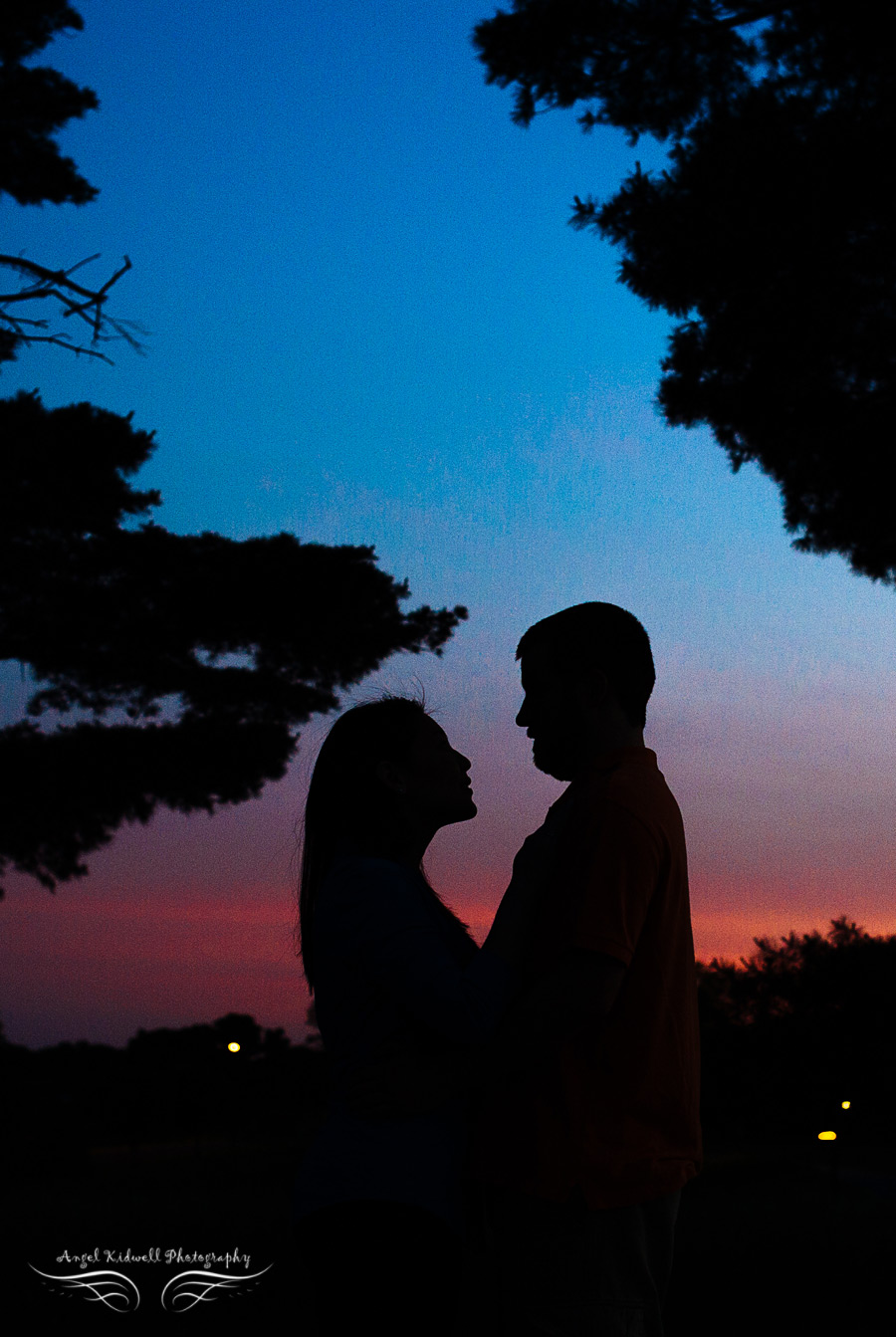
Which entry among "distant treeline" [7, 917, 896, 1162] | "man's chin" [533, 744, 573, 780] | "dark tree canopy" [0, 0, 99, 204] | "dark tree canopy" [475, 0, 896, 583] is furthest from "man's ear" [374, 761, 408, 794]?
"distant treeline" [7, 917, 896, 1162]

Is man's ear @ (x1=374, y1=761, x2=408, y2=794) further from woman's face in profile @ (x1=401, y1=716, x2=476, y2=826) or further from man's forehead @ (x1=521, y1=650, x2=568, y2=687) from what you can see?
man's forehead @ (x1=521, y1=650, x2=568, y2=687)

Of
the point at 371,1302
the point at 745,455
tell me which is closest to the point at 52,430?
the point at 745,455

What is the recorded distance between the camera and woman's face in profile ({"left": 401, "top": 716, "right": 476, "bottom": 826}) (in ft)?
7.87

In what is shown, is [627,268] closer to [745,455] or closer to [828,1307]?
[745,455]

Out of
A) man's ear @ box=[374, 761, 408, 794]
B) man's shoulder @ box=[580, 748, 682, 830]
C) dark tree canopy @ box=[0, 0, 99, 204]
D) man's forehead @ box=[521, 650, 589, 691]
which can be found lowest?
man's shoulder @ box=[580, 748, 682, 830]

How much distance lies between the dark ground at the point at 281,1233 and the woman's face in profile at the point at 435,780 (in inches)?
259

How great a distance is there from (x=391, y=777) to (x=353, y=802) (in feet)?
0.32

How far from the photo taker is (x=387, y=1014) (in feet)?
6.89

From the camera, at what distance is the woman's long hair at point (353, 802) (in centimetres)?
235

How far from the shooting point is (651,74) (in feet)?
28.3

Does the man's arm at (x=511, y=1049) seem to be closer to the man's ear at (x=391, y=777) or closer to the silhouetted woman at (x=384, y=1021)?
the silhouetted woman at (x=384, y=1021)

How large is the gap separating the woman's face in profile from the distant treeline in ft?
38.7

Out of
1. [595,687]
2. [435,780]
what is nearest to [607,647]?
[595,687]

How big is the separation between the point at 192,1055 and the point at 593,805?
17.0 m
